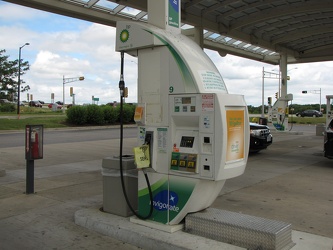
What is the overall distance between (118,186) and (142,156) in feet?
2.76

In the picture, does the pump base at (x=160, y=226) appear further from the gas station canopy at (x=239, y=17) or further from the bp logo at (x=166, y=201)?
the gas station canopy at (x=239, y=17)

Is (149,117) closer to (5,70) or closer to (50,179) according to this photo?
(50,179)

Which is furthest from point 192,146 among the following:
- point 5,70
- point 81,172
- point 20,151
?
point 5,70

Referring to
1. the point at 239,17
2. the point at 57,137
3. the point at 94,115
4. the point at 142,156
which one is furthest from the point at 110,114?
the point at 142,156

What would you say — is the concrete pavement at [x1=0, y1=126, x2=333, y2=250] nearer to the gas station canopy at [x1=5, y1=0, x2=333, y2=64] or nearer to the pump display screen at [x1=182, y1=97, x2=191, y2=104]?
the pump display screen at [x1=182, y1=97, x2=191, y2=104]

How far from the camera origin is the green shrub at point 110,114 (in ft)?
111

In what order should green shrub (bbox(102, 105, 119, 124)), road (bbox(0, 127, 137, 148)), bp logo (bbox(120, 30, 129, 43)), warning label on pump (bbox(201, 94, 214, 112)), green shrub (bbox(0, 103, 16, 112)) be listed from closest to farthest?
warning label on pump (bbox(201, 94, 214, 112))
bp logo (bbox(120, 30, 129, 43))
road (bbox(0, 127, 137, 148))
green shrub (bbox(102, 105, 119, 124))
green shrub (bbox(0, 103, 16, 112))

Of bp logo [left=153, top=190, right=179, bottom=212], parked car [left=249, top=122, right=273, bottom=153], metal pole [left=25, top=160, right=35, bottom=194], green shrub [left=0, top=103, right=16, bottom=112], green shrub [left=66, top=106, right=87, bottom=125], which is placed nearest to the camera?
bp logo [left=153, top=190, right=179, bottom=212]

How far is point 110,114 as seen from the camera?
34.1 meters

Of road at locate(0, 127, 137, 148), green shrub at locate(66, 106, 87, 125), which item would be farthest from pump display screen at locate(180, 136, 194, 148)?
green shrub at locate(66, 106, 87, 125)

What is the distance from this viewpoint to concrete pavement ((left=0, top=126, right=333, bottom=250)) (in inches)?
174

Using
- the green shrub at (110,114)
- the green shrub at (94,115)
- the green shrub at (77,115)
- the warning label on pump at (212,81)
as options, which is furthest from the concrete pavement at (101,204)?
the green shrub at (110,114)

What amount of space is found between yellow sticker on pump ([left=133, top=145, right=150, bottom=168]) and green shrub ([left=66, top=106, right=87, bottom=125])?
27834 millimetres

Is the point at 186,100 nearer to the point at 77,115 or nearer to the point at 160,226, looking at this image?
the point at 160,226
